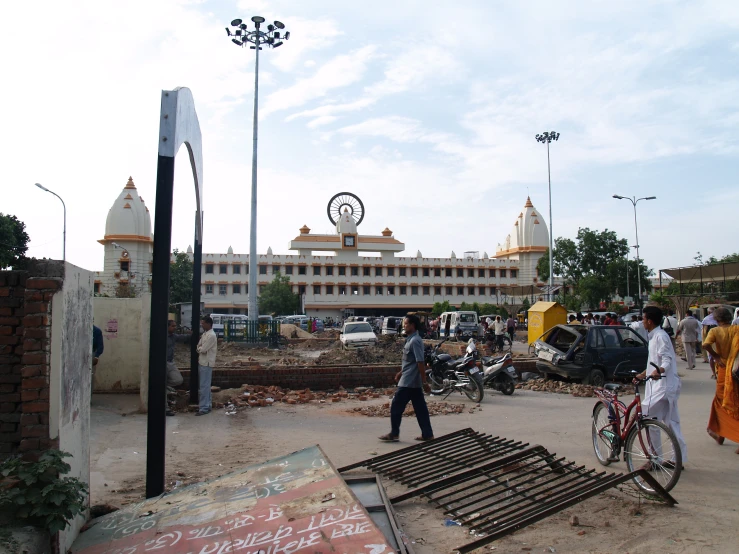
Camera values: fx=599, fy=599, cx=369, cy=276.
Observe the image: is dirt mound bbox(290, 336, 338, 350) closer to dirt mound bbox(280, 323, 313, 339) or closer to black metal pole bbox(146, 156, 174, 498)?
dirt mound bbox(280, 323, 313, 339)

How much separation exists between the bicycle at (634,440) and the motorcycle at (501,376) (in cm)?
553

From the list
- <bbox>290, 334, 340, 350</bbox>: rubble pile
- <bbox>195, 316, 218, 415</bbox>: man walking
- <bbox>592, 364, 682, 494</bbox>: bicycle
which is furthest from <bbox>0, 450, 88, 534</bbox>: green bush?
<bbox>290, 334, 340, 350</bbox>: rubble pile

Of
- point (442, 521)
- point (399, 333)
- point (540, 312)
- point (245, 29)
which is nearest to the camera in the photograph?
point (442, 521)

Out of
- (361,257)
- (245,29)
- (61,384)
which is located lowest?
(61,384)

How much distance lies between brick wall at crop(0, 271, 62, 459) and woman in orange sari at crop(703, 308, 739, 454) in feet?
21.4

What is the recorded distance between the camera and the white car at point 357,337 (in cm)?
2370

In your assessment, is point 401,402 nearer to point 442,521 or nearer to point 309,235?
point 442,521

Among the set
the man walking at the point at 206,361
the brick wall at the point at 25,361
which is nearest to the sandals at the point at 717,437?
the brick wall at the point at 25,361

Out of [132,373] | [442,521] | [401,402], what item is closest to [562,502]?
[442,521]

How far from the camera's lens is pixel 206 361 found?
968 cm

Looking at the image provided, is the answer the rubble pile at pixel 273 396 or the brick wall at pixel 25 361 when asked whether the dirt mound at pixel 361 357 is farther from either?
the brick wall at pixel 25 361

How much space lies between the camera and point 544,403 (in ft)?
35.5

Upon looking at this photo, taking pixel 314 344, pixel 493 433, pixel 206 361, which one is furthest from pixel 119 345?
pixel 314 344

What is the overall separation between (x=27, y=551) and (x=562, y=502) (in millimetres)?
3512
